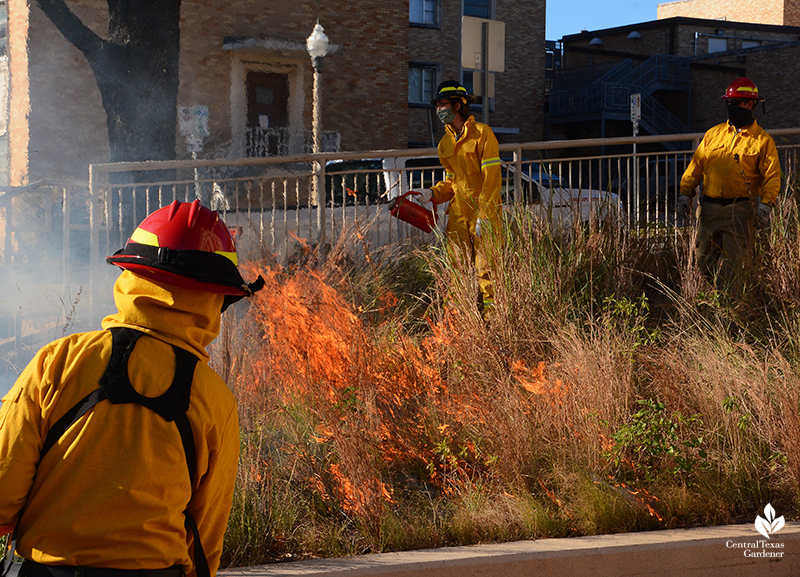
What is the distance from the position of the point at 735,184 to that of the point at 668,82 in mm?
26815

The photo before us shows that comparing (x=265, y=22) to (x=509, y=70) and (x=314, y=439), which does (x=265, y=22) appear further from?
(x=314, y=439)

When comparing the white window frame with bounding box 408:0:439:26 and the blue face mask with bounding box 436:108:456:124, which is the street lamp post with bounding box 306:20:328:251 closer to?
the blue face mask with bounding box 436:108:456:124

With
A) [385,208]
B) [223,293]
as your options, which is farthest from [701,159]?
[223,293]

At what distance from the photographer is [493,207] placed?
6215mm

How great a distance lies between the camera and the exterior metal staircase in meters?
28.8

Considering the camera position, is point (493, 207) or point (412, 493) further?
point (493, 207)

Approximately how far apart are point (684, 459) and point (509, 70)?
26.5 meters

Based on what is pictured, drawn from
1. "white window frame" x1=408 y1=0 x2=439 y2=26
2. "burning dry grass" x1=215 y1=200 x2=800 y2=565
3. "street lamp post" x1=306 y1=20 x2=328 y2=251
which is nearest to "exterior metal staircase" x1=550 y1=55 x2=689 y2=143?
"white window frame" x1=408 y1=0 x2=439 y2=26

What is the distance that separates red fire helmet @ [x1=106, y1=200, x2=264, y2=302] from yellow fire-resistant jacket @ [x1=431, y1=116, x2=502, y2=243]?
14.4ft

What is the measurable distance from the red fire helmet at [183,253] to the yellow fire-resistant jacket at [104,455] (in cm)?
5

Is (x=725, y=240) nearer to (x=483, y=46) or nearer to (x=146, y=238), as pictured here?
(x=483, y=46)

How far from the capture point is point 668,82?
1226 inches

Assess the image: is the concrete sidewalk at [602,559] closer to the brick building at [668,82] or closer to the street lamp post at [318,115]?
the street lamp post at [318,115]

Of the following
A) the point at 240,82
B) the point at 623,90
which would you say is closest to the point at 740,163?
the point at 240,82
